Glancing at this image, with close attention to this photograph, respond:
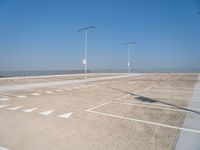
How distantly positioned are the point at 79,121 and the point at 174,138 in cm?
305

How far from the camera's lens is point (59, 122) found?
19.2ft

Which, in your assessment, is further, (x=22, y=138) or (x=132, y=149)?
(x=22, y=138)

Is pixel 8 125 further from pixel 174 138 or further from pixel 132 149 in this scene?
pixel 174 138

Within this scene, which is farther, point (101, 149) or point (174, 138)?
point (174, 138)

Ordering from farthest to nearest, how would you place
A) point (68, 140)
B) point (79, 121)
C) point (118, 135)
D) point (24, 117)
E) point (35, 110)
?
point (35, 110)
point (24, 117)
point (79, 121)
point (118, 135)
point (68, 140)

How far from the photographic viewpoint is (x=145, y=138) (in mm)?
4504

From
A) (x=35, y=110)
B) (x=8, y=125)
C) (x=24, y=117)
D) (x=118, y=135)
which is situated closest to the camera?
(x=118, y=135)

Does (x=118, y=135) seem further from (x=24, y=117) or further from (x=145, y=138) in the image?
(x=24, y=117)

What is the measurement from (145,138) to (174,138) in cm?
75

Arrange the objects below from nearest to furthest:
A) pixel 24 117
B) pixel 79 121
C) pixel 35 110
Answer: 1. pixel 79 121
2. pixel 24 117
3. pixel 35 110

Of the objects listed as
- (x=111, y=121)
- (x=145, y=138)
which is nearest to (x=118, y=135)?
(x=145, y=138)

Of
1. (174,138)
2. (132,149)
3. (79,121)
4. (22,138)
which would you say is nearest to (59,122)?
(79,121)

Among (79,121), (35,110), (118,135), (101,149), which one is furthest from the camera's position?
(35,110)

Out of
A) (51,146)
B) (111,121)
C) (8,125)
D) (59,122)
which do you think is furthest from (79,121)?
(8,125)
